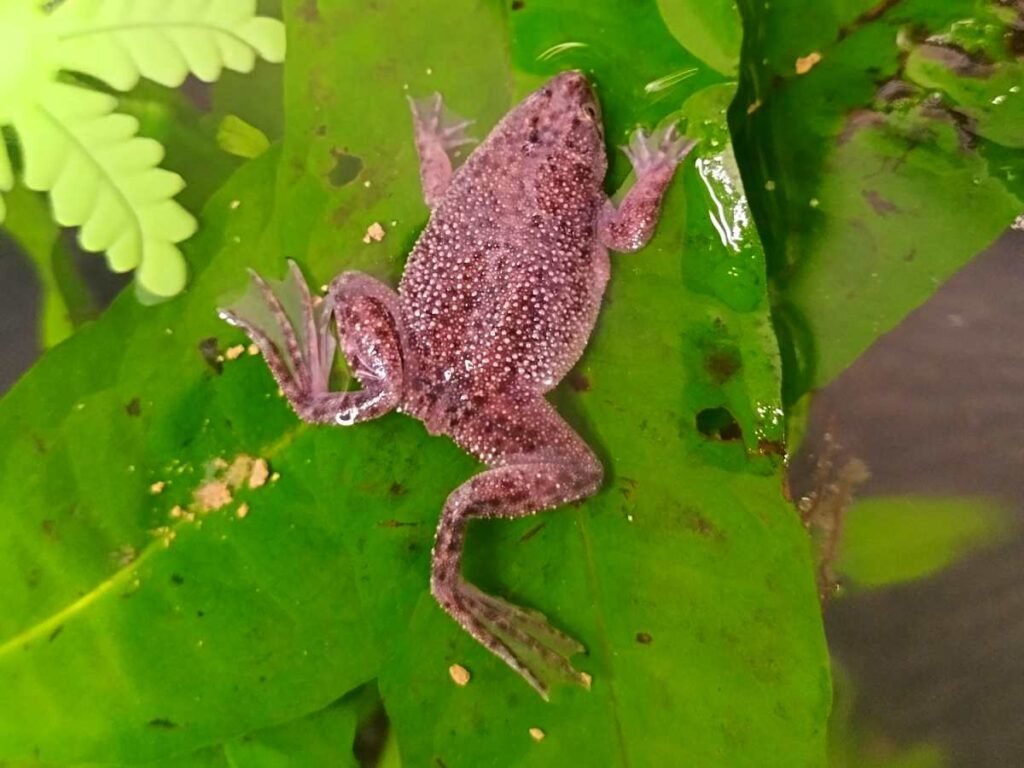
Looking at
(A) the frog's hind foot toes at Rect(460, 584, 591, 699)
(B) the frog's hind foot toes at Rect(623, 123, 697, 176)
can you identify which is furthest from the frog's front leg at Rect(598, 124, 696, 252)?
(A) the frog's hind foot toes at Rect(460, 584, 591, 699)

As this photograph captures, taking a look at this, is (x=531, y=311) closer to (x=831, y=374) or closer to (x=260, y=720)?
(x=831, y=374)

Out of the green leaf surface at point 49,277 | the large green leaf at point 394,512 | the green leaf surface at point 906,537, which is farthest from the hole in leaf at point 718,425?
the green leaf surface at point 49,277

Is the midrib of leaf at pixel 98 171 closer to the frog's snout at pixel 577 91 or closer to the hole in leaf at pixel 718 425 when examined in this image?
the frog's snout at pixel 577 91

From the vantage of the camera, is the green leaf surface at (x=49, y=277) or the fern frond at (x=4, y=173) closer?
the fern frond at (x=4, y=173)

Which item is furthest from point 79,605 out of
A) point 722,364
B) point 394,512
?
point 722,364

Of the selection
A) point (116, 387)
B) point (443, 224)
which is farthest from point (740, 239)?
point (116, 387)

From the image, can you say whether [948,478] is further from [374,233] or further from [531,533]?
[374,233]
